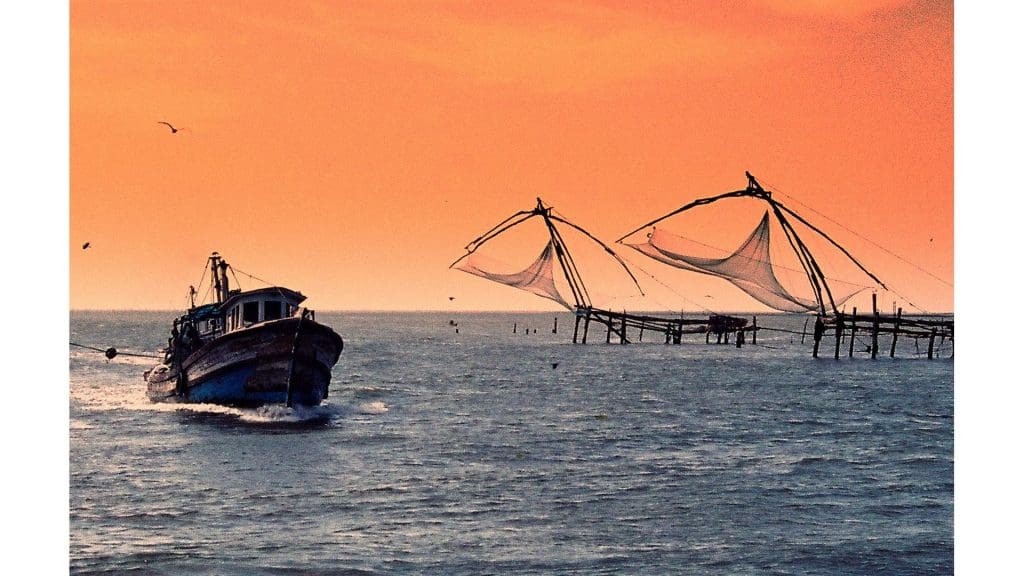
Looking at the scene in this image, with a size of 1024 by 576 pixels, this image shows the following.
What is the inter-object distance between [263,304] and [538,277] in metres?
19.7

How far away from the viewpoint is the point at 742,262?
38281 millimetres

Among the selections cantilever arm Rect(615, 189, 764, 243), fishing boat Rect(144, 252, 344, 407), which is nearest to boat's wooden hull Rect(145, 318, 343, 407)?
fishing boat Rect(144, 252, 344, 407)

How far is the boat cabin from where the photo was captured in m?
31.9

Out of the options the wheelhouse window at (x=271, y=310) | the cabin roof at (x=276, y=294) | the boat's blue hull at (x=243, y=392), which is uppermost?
the cabin roof at (x=276, y=294)

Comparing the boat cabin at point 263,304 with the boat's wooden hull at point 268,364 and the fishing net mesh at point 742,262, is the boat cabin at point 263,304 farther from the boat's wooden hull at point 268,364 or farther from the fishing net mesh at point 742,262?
the fishing net mesh at point 742,262

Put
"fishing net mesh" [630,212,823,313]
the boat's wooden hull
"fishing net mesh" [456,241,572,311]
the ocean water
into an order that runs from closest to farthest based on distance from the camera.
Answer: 1. the ocean water
2. the boat's wooden hull
3. "fishing net mesh" [630,212,823,313]
4. "fishing net mesh" [456,241,572,311]

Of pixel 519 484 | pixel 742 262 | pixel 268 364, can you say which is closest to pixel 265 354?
pixel 268 364

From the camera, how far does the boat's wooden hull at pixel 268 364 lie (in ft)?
102

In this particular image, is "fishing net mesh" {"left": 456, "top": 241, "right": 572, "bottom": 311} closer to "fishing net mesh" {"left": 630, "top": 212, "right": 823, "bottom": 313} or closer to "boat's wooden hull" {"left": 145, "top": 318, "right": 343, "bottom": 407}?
"fishing net mesh" {"left": 630, "top": 212, "right": 823, "bottom": 313}

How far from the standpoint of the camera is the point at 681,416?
1393 inches

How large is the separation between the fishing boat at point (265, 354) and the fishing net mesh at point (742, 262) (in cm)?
1000

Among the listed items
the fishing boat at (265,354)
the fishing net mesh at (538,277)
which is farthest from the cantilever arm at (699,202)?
the fishing net mesh at (538,277)
